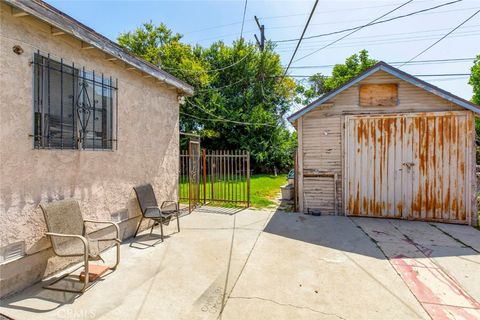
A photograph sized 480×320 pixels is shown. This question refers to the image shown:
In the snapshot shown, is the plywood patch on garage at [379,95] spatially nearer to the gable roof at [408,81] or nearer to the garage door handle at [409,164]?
the gable roof at [408,81]

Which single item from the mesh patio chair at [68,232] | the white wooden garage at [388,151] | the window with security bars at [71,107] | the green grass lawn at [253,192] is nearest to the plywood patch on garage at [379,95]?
the white wooden garage at [388,151]

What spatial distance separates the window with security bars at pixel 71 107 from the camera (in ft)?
10.7

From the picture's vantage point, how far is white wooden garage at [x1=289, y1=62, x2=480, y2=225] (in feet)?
19.8

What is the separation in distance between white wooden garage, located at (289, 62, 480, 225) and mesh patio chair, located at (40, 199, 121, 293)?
5.29 metres

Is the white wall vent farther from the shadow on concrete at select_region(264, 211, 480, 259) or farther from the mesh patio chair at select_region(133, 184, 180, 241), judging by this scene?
the shadow on concrete at select_region(264, 211, 480, 259)

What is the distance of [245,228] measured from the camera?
18.4ft

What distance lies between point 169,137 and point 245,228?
2897 millimetres

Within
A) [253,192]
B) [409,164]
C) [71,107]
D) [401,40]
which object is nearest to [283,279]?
[71,107]

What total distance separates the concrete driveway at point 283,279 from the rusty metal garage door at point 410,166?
960 millimetres

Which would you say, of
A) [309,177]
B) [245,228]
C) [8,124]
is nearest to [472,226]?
[309,177]

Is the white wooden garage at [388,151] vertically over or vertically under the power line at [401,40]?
under

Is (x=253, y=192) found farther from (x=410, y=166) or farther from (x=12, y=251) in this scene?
(x=12, y=251)

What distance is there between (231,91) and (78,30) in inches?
716

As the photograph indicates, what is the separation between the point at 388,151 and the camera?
641 cm
